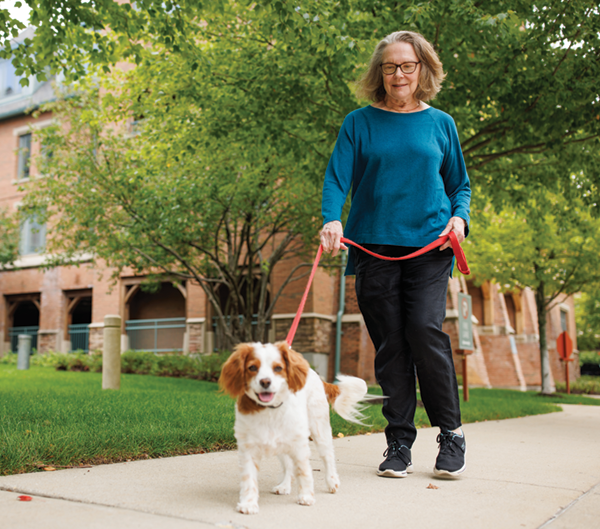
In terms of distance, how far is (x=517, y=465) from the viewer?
3.96 meters

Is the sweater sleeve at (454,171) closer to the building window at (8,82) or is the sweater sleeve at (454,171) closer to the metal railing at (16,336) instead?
the metal railing at (16,336)

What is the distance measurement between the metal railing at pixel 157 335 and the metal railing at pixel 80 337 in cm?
223

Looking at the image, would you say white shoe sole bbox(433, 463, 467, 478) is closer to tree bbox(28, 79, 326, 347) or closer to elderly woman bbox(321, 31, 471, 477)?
elderly woman bbox(321, 31, 471, 477)

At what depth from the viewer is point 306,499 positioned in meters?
2.62

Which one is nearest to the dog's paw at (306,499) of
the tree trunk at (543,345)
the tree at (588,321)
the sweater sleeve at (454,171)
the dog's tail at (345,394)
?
the dog's tail at (345,394)

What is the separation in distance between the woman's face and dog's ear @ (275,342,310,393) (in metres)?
1.80

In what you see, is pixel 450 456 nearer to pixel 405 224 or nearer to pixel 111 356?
pixel 405 224

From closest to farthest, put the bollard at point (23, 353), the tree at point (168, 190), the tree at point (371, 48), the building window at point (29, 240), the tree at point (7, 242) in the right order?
the tree at point (371, 48) < the tree at point (168, 190) < the bollard at point (23, 353) < the tree at point (7, 242) < the building window at point (29, 240)

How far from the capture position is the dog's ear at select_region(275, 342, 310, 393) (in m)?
2.58

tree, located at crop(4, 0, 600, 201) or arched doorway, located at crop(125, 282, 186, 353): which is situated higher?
tree, located at crop(4, 0, 600, 201)

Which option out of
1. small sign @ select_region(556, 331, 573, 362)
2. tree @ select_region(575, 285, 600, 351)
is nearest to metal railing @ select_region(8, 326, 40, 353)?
small sign @ select_region(556, 331, 573, 362)

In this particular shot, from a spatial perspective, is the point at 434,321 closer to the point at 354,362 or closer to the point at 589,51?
the point at 589,51

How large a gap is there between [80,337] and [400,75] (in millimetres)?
23302

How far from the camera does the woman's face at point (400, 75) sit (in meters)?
3.46
